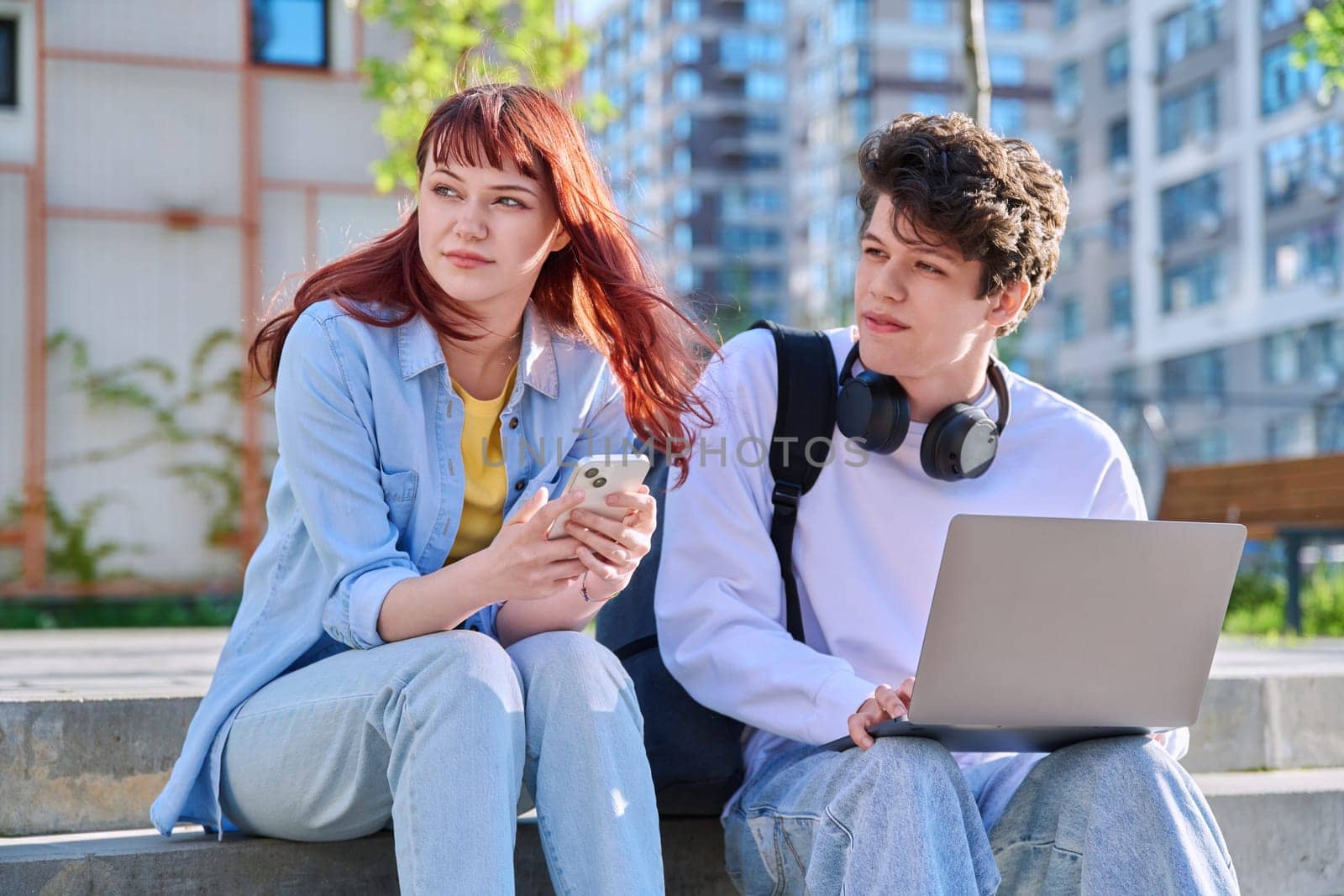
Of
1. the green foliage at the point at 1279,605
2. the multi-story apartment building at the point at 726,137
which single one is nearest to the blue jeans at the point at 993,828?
the green foliage at the point at 1279,605

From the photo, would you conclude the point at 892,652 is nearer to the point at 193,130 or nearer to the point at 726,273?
the point at 193,130

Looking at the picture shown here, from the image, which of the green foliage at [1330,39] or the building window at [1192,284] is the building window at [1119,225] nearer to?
the building window at [1192,284]

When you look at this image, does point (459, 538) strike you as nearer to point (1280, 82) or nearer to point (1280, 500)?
point (1280, 500)

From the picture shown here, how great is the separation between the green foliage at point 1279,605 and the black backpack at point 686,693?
4.86 meters

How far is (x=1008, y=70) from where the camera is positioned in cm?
6197

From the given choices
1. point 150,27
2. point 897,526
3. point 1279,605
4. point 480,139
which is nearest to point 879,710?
point 897,526

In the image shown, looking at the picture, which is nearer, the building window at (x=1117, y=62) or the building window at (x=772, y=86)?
the building window at (x=1117, y=62)

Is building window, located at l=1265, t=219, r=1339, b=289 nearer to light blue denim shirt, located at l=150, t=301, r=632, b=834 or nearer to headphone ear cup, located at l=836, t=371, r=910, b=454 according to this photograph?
headphone ear cup, located at l=836, t=371, r=910, b=454

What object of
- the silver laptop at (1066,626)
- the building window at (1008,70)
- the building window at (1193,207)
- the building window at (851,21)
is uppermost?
the building window at (851,21)

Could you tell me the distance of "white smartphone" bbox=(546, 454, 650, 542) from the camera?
2.24m

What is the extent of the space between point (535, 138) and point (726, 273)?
70.7 m

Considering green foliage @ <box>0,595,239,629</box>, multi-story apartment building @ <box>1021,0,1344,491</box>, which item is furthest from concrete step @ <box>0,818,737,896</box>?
multi-story apartment building @ <box>1021,0,1344,491</box>

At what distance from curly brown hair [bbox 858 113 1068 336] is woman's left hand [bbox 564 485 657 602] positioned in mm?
789

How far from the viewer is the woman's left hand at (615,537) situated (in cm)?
231
